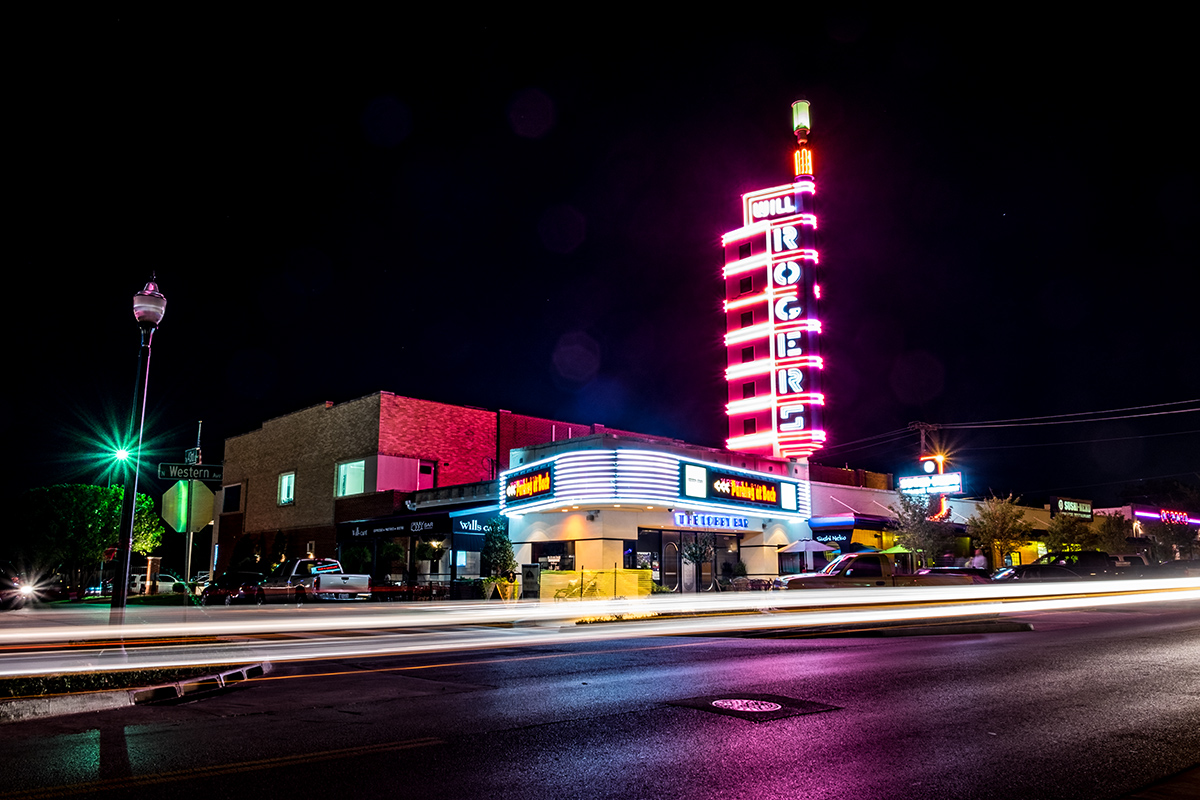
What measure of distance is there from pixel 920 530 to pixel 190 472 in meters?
37.2

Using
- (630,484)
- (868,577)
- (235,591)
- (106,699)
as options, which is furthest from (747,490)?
(106,699)

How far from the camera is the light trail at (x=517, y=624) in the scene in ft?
40.7

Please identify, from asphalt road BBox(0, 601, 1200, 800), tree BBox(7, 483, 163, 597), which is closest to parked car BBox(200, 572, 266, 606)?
asphalt road BBox(0, 601, 1200, 800)

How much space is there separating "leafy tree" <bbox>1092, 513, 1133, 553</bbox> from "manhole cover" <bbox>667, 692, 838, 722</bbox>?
64663 millimetres

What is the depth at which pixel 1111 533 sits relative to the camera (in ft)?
222

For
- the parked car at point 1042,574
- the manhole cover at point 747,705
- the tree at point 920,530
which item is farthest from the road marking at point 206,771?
the tree at point 920,530

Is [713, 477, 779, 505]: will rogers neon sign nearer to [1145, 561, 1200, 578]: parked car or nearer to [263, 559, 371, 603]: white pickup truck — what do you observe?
[1145, 561, 1200, 578]: parked car

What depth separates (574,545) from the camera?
36.1 metres

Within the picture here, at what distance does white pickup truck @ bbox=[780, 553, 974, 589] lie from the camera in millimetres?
22953

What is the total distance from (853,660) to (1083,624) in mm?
8735

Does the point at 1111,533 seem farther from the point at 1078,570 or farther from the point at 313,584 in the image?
the point at 313,584

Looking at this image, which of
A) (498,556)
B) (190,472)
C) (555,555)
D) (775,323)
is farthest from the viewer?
(775,323)

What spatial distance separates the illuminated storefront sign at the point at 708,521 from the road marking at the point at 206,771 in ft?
101

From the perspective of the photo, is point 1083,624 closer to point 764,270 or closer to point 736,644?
point 736,644
